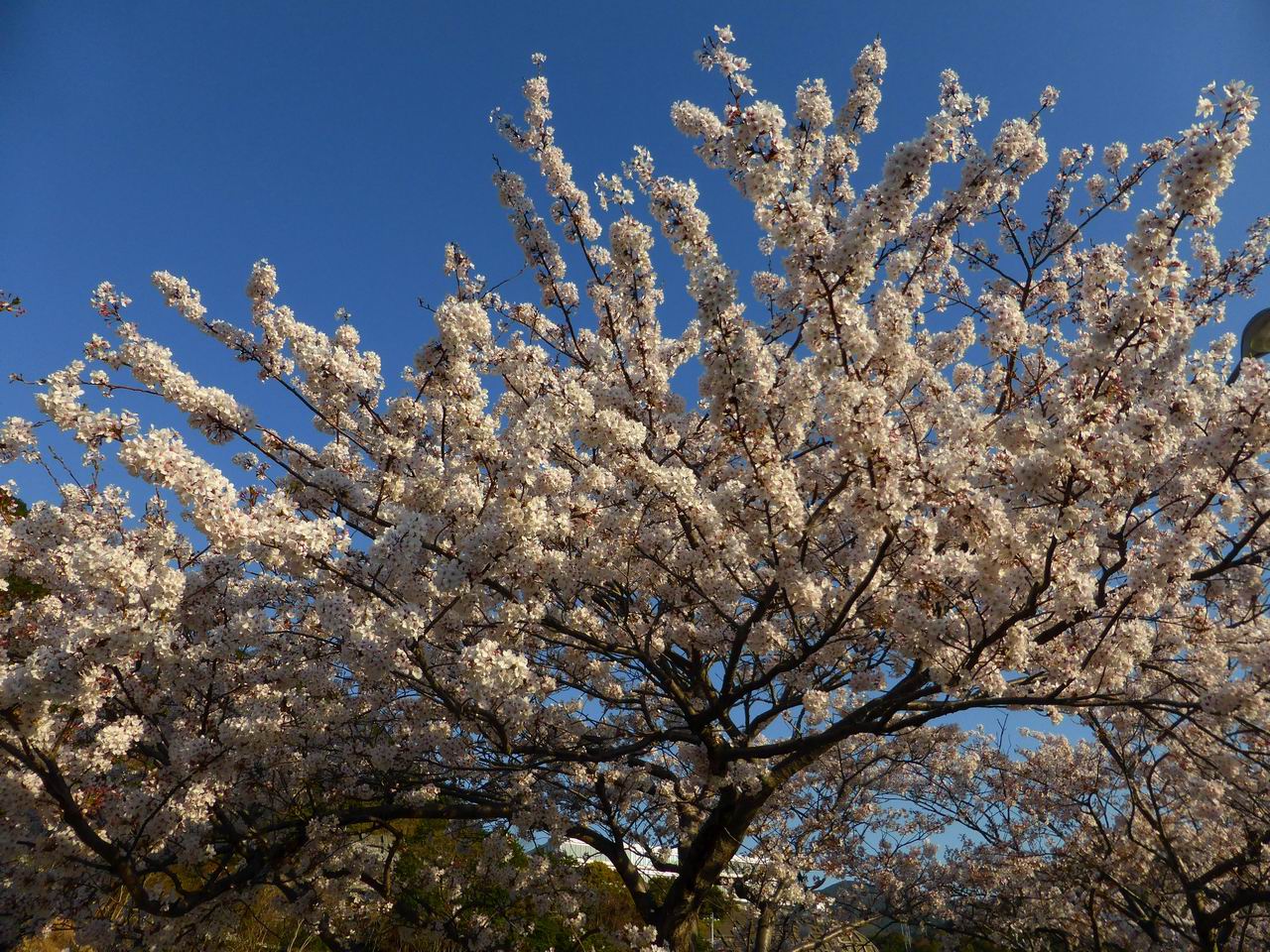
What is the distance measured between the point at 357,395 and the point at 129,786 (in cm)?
466

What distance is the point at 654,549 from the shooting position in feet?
22.7

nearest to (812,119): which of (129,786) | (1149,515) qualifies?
(1149,515)

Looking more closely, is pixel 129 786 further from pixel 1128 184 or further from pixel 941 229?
pixel 1128 184

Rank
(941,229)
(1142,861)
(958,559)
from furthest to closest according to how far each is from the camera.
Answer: (1142,861) → (941,229) → (958,559)

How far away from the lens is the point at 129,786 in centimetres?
696

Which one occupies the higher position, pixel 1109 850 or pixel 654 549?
pixel 1109 850

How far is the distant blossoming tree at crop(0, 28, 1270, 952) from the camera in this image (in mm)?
5129

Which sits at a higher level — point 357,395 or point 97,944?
point 357,395

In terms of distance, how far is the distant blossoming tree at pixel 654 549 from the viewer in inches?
202

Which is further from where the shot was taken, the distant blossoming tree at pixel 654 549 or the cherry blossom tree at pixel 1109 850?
the cherry blossom tree at pixel 1109 850

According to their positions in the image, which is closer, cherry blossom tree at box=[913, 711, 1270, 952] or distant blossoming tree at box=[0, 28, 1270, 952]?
distant blossoming tree at box=[0, 28, 1270, 952]

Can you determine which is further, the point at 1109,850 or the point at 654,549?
the point at 1109,850

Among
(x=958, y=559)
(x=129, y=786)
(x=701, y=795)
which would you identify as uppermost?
(x=958, y=559)

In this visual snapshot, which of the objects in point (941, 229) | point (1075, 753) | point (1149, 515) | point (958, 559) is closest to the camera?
point (958, 559)
